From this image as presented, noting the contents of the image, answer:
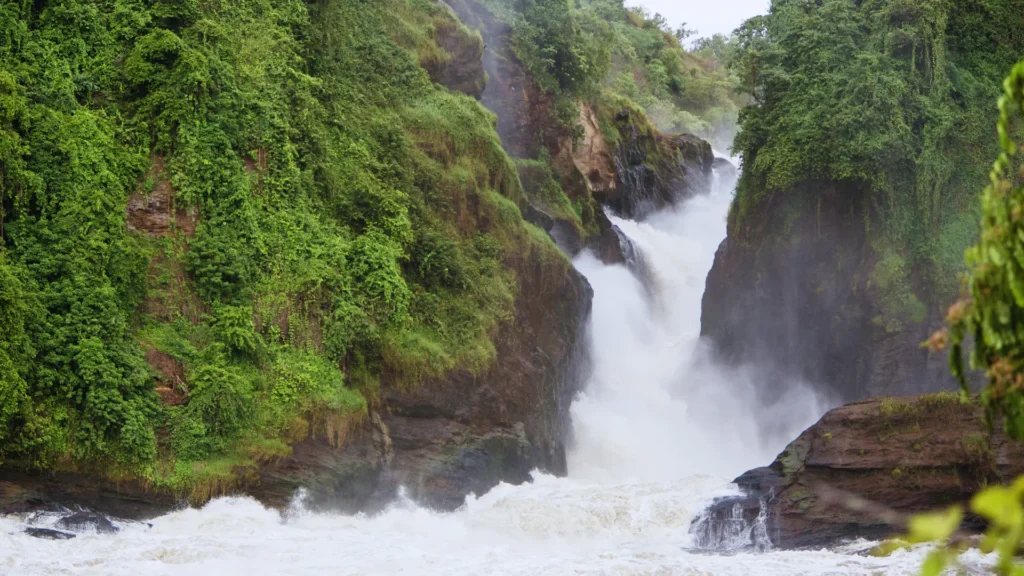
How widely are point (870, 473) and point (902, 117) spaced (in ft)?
33.8

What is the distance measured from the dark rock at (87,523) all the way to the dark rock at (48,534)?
238 mm

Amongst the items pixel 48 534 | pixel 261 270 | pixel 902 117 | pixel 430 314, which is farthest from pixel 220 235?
pixel 902 117

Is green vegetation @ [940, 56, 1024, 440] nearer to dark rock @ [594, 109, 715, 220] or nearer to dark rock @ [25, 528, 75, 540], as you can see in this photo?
dark rock @ [25, 528, 75, 540]

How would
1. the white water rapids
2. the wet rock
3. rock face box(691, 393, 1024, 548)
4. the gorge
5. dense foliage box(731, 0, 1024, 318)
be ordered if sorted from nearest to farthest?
the white water rapids < the gorge < rock face box(691, 393, 1024, 548) < dense foliage box(731, 0, 1024, 318) < the wet rock

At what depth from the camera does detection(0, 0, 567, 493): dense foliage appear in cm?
1470

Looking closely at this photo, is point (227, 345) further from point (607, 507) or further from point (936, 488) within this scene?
point (936, 488)

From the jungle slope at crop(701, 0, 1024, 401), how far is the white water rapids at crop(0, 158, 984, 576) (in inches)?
87.1

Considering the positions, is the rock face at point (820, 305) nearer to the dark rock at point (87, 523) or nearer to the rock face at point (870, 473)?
the rock face at point (870, 473)

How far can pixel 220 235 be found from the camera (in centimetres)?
1723

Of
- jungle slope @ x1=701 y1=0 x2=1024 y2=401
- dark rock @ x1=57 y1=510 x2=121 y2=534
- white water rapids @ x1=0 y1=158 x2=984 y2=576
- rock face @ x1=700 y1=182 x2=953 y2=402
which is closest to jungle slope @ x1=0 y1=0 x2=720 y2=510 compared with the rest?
dark rock @ x1=57 y1=510 x2=121 y2=534

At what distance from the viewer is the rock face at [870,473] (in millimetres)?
15570

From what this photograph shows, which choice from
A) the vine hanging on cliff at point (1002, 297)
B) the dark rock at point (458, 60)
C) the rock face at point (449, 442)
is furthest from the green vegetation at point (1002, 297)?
the dark rock at point (458, 60)

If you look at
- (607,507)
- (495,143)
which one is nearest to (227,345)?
(607,507)

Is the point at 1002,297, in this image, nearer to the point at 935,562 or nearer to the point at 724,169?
the point at 935,562
